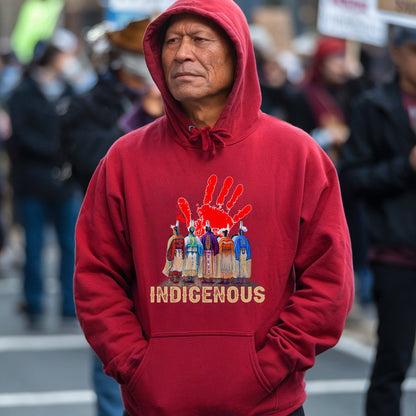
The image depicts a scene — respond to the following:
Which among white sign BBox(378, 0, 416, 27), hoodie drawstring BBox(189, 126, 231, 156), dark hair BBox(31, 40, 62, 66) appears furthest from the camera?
dark hair BBox(31, 40, 62, 66)

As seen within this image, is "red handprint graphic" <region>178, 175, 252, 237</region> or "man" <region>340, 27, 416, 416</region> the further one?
"man" <region>340, 27, 416, 416</region>

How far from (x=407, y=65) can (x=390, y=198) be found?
0.64 meters

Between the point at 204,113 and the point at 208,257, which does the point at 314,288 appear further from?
the point at 204,113

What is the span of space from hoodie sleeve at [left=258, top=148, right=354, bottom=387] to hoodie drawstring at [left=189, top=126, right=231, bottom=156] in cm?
28

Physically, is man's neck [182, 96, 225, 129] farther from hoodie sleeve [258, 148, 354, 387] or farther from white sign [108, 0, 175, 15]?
white sign [108, 0, 175, 15]

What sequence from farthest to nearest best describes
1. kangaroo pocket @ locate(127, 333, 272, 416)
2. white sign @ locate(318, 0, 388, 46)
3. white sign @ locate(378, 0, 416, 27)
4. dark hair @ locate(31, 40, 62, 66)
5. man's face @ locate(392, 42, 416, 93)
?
dark hair @ locate(31, 40, 62, 66) < white sign @ locate(318, 0, 388, 46) < white sign @ locate(378, 0, 416, 27) < man's face @ locate(392, 42, 416, 93) < kangaroo pocket @ locate(127, 333, 272, 416)

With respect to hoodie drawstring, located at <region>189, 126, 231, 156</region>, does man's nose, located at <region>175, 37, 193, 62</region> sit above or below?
above

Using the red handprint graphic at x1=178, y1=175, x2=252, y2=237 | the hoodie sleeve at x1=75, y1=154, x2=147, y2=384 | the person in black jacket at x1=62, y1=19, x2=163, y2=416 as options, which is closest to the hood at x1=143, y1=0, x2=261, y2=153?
the red handprint graphic at x1=178, y1=175, x2=252, y2=237

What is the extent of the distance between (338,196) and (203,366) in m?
0.67

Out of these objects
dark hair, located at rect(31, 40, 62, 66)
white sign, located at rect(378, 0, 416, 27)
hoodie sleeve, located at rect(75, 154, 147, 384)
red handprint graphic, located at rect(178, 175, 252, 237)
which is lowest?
hoodie sleeve, located at rect(75, 154, 147, 384)

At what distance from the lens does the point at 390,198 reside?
4.89 meters

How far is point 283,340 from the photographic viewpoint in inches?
118

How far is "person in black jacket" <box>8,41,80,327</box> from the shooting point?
9047mm

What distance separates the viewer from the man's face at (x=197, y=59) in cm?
311
